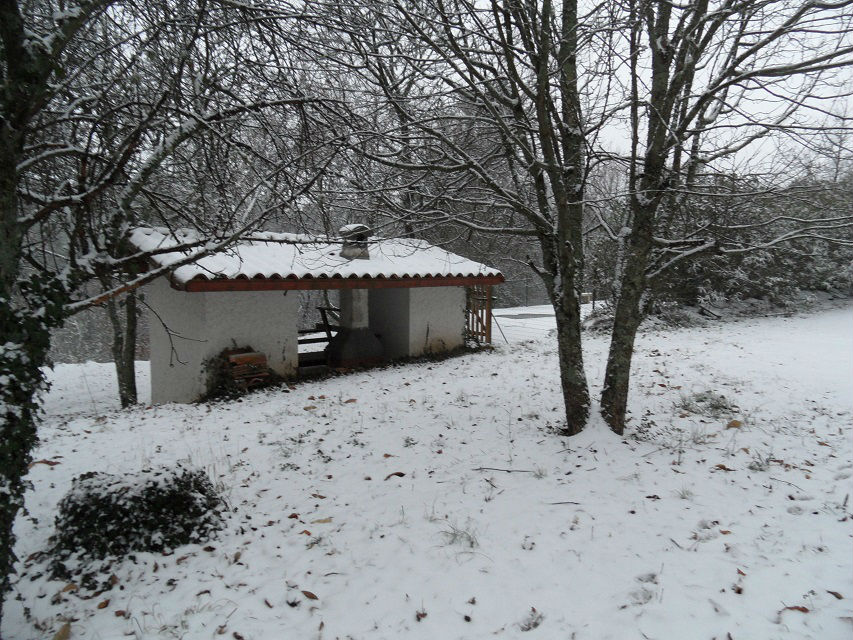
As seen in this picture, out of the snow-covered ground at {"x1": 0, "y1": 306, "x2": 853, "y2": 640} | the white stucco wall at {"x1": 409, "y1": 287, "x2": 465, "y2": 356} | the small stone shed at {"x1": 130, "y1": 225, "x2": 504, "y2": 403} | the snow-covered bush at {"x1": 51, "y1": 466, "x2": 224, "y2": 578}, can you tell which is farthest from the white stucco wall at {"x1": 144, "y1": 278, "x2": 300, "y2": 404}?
the snow-covered bush at {"x1": 51, "y1": 466, "x2": 224, "y2": 578}

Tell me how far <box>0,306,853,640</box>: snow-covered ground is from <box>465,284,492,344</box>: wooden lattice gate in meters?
6.05

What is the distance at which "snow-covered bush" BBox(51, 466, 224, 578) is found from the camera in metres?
3.38

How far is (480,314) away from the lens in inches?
517

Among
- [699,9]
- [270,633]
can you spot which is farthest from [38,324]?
[699,9]

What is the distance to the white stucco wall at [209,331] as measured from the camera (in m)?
8.24

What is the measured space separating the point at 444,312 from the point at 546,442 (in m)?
6.72

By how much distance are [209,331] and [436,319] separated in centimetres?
517

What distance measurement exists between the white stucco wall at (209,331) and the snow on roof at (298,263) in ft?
2.11

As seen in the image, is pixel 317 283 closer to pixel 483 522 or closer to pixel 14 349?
pixel 483 522

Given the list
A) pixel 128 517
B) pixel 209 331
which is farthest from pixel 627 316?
pixel 209 331

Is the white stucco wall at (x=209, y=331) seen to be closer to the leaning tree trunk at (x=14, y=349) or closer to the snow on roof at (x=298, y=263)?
the snow on roof at (x=298, y=263)

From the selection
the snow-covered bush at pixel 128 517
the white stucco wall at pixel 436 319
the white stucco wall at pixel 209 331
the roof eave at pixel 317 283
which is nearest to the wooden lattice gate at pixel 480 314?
the white stucco wall at pixel 436 319

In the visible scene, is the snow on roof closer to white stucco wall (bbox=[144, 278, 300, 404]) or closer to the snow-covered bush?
white stucco wall (bbox=[144, 278, 300, 404])

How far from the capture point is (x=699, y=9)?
4.21 meters
